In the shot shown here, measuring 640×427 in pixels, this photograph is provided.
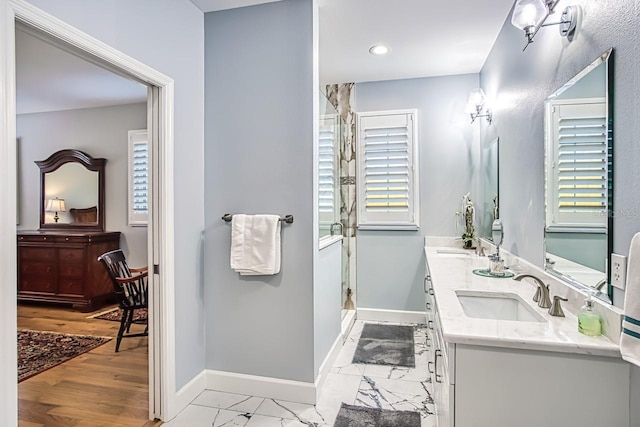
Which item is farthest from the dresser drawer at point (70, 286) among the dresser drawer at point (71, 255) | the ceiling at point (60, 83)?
the ceiling at point (60, 83)

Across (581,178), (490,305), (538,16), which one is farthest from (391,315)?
(538,16)

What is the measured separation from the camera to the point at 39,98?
15.7ft

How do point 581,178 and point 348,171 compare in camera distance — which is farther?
point 348,171

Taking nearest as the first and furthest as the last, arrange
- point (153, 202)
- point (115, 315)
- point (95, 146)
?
1. point (153, 202)
2. point (115, 315)
3. point (95, 146)

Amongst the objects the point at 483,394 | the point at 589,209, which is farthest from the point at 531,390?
the point at 589,209

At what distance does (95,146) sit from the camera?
525 centimetres

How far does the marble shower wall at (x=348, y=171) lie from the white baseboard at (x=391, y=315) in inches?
8.0

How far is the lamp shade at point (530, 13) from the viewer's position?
182 cm

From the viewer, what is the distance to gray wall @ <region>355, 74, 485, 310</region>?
3973mm

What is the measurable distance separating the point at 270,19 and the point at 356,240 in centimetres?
249

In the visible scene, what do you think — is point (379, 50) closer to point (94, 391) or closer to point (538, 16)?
point (538, 16)

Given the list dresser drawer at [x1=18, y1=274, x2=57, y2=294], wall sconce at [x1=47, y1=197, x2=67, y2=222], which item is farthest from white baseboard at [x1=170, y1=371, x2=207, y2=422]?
wall sconce at [x1=47, y1=197, x2=67, y2=222]

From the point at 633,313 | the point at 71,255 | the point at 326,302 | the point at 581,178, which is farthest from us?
the point at 71,255

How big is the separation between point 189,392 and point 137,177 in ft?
11.4
